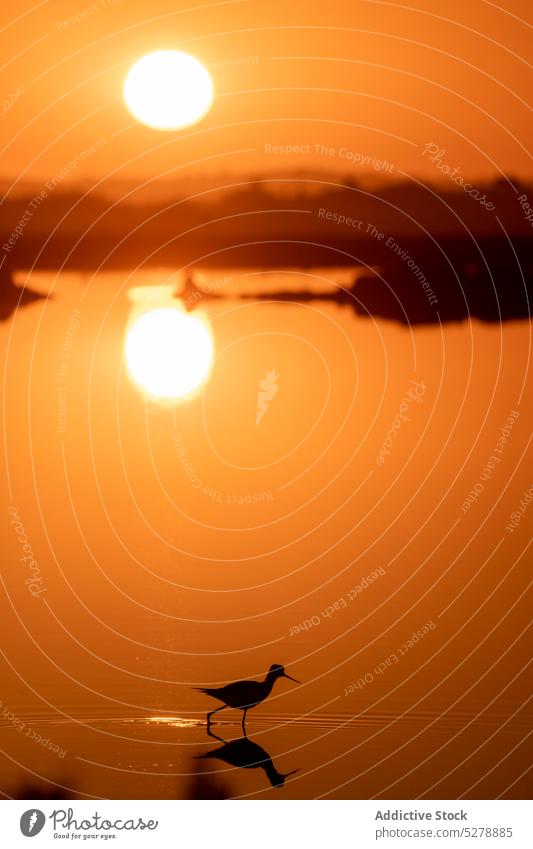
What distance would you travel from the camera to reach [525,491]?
1378mm

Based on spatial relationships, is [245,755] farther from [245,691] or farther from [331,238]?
[331,238]

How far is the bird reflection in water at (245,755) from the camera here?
4.04ft

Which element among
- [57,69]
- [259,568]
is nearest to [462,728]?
[259,568]

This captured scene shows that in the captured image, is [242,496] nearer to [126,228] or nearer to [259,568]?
[259,568]

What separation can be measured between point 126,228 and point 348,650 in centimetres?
68

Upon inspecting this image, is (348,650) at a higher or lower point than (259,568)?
lower

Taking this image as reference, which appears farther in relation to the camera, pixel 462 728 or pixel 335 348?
pixel 335 348

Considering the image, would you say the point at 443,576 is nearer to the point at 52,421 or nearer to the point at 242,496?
the point at 242,496

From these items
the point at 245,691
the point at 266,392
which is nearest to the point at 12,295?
the point at 266,392
